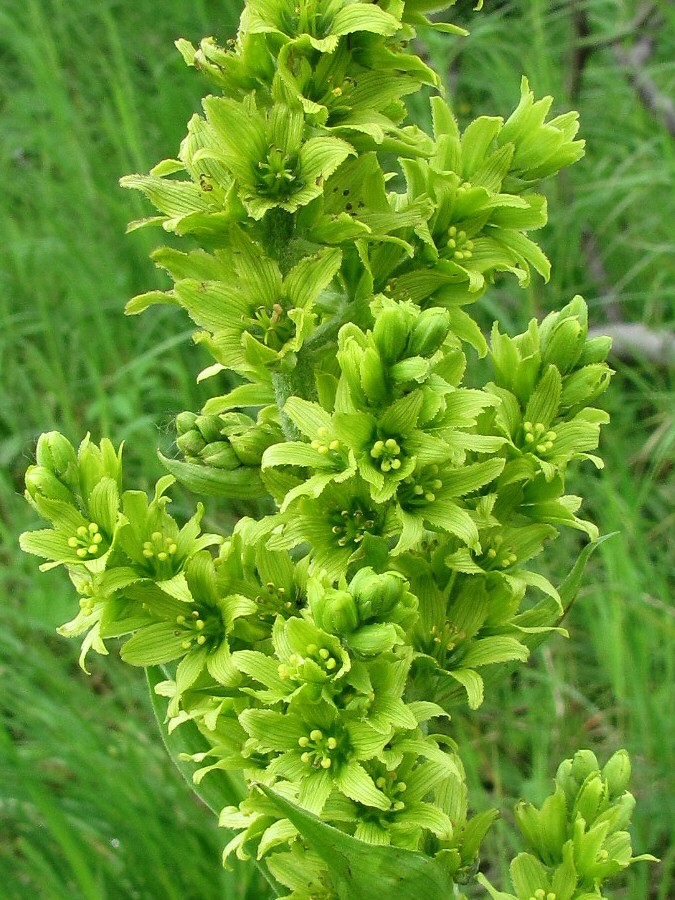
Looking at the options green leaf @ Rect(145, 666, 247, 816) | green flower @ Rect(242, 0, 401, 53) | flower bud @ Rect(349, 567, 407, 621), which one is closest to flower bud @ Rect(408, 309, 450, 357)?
flower bud @ Rect(349, 567, 407, 621)

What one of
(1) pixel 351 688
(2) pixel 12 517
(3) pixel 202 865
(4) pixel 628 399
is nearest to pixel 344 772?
(1) pixel 351 688

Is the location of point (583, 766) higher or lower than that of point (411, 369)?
lower

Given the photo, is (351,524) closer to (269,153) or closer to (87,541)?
(87,541)

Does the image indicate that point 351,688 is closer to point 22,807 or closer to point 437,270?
point 437,270

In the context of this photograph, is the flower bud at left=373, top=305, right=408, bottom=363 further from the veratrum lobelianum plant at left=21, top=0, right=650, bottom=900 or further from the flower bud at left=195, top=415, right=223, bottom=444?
the flower bud at left=195, top=415, right=223, bottom=444

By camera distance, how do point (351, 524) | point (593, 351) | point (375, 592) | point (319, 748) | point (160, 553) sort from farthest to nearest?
1. point (593, 351)
2. point (160, 553)
3. point (351, 524)
4. point (319, 748)
5. point (375, 592)

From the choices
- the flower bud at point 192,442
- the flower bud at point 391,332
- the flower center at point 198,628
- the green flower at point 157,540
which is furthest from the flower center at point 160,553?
the flower bud at point 391,332

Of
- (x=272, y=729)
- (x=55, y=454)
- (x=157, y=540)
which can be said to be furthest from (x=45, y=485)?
(x=272, y=729)
